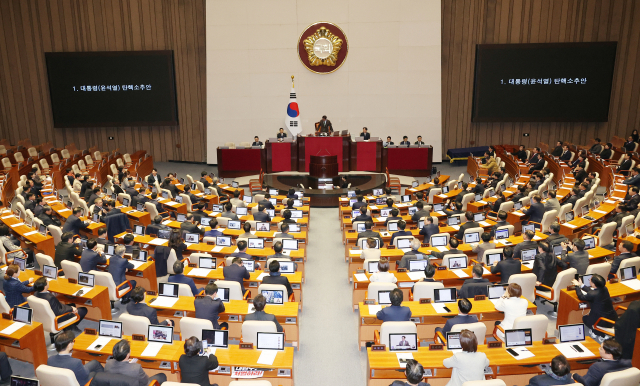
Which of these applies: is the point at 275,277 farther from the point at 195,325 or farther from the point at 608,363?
the point at 608,363

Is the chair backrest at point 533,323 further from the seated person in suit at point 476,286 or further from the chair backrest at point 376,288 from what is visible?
the chair backrest at point 376,288

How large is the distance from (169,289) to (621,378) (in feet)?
20.9

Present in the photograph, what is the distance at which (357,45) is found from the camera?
21.9 m

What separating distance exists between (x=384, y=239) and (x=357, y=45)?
44.3 feet

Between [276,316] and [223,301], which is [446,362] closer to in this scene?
[276,316]

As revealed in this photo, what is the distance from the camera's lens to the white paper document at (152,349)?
19.7 feet

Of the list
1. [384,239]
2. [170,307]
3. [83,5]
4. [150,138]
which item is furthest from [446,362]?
[83,5]

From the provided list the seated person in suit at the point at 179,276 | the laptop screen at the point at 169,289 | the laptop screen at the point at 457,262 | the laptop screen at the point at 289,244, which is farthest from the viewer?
the laptop screen at the point at 289,244

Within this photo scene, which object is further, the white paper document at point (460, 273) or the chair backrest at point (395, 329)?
the white paper document at point (460, 273)

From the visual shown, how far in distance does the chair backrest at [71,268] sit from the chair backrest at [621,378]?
8264 millimetres

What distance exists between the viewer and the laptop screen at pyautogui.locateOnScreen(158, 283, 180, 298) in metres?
7.71

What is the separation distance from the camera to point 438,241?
33.2ft

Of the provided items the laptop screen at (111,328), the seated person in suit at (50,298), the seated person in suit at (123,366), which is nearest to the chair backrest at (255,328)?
the seated person in suit at (123,366)

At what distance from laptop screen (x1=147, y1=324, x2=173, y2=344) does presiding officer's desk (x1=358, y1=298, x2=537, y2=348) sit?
9.21 feet
